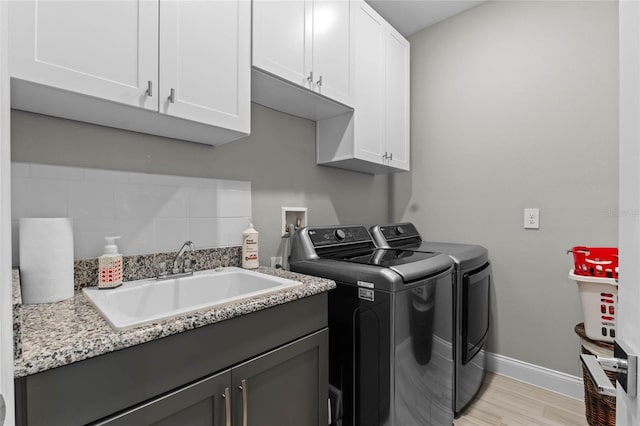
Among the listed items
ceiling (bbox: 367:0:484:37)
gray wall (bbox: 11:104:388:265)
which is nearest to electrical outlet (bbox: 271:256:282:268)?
gray wall (bbox: 11:104:388:265)

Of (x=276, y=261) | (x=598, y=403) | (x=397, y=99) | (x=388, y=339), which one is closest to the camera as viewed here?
(x=388, y=339)

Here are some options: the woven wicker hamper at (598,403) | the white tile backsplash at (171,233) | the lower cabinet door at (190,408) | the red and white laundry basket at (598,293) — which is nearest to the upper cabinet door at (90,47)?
the white tile backsplash at (171,233)

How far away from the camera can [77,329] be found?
0.77 meters

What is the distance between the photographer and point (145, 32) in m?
1.05

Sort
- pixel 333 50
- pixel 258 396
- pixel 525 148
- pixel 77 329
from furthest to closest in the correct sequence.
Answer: pixel 525 148
pixel 333 50
pixel 258 396
pixel 77 329

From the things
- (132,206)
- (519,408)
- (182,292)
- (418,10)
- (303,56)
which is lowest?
(519,408)

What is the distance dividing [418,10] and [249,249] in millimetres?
2220

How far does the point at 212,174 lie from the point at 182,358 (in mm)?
956

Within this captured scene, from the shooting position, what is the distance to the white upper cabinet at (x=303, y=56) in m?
1.42

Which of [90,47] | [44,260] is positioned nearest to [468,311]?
[44,260]

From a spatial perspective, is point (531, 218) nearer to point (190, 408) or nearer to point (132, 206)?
point (190, 408)

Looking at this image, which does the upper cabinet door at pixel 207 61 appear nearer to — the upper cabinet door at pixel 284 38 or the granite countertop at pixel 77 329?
the upper cabinet door at pixel 284 38

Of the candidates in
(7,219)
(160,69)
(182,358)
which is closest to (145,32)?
(160,69)

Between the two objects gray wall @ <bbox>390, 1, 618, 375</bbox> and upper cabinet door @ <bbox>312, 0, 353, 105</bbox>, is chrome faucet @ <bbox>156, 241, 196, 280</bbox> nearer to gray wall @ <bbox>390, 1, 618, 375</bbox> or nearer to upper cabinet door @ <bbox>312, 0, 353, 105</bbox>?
upper cabinet door @ <bbox>312, 0, 353, 105</bbox>
